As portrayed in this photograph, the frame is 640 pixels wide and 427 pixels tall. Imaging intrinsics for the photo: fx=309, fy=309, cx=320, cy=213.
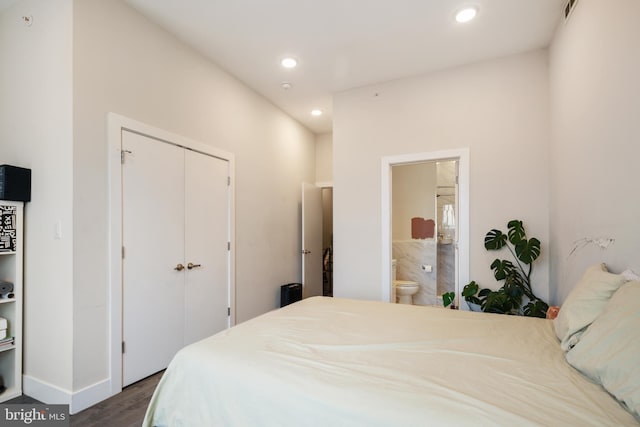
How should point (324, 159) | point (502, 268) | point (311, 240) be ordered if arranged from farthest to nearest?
point (324, 159) < point (311, 240) < point (502, 268)

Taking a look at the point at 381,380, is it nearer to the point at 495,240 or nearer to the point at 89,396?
the point at 89,396

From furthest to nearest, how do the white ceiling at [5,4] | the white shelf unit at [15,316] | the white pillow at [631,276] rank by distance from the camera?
the white ceiling at [5,4] < the white shelf unit at [15,316] < the white pillow at [631,276]

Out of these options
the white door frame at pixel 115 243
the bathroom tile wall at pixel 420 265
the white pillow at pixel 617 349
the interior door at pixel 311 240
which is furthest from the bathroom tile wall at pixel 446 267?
the white door frame at pixel 115 243

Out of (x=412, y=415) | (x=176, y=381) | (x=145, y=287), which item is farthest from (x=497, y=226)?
(x=145, y=287)

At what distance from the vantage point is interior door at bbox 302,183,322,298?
15.1ft

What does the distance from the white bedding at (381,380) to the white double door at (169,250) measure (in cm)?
119

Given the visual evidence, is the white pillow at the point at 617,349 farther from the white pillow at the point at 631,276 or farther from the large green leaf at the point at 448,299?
the large green leaf at the point at 448,299

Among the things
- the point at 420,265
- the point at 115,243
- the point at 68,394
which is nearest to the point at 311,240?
the point at 420,265

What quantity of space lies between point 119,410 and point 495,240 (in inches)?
131

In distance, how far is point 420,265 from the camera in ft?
16.0

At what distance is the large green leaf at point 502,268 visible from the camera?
2.86 m

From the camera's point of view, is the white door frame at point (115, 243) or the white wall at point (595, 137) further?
the white door frame at point (115, 243)

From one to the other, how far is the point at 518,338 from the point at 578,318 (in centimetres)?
32

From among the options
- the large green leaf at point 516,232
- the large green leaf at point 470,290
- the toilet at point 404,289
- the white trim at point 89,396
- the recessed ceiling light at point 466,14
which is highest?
the recessed ceiling light at point 466,14
